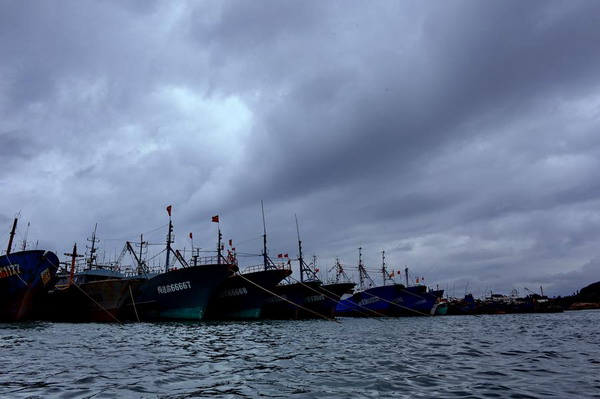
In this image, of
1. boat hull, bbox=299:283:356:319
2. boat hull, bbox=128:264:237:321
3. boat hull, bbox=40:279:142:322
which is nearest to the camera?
boat hull, bbox=128:264:237:321

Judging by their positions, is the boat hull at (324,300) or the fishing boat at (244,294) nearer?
the fishing boat at (244,294)

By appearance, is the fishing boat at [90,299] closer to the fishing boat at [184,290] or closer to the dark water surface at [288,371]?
the fishing boat at [184,290]

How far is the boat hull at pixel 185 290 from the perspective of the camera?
25641mm

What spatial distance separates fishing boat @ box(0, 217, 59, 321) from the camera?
73.4ft

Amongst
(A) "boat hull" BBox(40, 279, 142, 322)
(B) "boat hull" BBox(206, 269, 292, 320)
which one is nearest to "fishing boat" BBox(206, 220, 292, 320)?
(B) "boat hull" BBox(206, 269, 292, 320)

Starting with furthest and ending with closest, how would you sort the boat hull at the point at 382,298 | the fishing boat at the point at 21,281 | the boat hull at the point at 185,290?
the boat hull at the point at 382,298 < the boat hull at the point at 185,290 < the fishing boat at the point at 21,281

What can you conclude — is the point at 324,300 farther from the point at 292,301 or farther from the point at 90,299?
the point at 90,299

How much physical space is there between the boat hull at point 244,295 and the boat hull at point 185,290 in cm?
389

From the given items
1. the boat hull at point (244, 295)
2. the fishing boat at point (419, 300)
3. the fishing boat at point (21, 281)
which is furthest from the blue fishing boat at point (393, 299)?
the fishing boat at point (21, 281)

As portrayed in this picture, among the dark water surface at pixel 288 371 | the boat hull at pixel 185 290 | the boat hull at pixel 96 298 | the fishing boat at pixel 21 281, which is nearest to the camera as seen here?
the dark water surface at pixel 288 371

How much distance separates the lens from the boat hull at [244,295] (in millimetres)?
30484

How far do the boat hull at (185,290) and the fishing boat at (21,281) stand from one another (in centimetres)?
618

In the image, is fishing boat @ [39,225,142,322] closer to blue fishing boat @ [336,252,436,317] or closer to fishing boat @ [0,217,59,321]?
fishing boat @ [0,217,59,321]

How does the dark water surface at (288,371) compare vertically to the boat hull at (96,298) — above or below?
below
